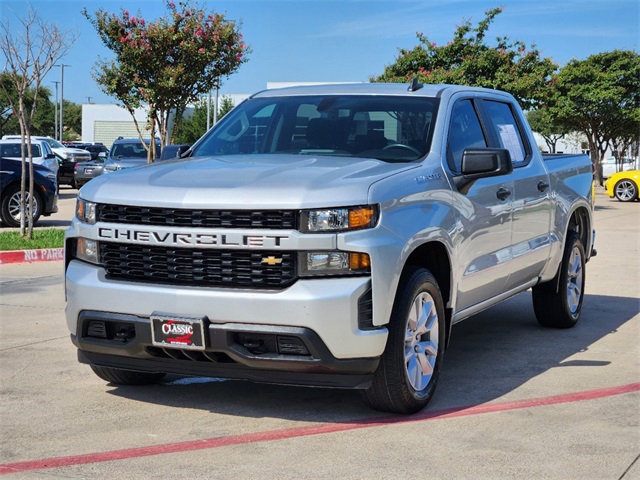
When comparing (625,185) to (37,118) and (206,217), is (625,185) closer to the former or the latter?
(206,217)

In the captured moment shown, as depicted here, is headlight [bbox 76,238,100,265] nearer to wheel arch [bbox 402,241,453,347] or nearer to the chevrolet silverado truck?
the chevrolet silverado truck

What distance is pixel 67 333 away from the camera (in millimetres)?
8062

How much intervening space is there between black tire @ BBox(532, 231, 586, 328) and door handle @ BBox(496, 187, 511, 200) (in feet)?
5.55

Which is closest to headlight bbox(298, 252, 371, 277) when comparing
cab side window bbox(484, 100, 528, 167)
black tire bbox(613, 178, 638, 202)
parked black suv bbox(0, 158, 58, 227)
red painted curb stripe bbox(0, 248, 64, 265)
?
cab side window bbox(484, 100, 528, 167)

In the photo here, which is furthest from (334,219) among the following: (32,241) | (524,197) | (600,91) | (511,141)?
(600,91)

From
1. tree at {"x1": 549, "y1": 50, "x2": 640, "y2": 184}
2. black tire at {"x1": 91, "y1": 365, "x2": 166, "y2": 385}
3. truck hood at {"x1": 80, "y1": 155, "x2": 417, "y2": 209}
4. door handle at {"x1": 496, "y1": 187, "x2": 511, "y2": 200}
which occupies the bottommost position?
black tire at {"x1": 91, "y1": 365, "x2": 166, "y2": 385}

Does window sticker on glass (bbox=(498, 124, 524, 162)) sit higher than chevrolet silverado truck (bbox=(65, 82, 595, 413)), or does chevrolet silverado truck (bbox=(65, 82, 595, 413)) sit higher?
window sticker on glass (bbox=(498, 124, 524, 162))

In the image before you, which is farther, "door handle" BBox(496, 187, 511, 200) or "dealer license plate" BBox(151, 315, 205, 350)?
"door handle" BBox(496, 187, 511, 200)

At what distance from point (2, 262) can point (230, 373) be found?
28.2 feet

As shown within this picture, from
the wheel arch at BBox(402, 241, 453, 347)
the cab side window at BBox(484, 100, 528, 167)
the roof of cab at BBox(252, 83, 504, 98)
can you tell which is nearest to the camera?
the wheel arch at BBox(402, 241, 453, 347)

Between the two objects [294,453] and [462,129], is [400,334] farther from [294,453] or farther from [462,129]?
[462,129]

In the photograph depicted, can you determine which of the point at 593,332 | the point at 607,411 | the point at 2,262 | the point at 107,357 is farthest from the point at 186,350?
the point at 2,262

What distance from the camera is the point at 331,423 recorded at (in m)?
5.51

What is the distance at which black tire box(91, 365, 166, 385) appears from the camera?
20.3 feet
